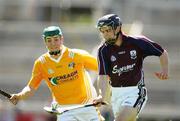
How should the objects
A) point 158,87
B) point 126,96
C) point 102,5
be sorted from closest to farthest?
point 126,96, point 158,87, point 102,5

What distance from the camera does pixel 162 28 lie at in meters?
23.4

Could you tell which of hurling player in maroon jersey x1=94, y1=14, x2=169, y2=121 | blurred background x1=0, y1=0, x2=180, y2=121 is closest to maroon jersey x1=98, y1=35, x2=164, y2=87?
hurling player in maroon jersey x1=94, y1=14, x2=169, y2=121

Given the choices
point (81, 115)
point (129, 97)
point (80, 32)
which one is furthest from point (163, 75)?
point (80, 32)

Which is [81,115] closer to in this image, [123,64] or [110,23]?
[123,64]

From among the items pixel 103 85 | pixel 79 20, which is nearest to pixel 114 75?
Answer: pixel 103 85

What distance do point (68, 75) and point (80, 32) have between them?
474 inches

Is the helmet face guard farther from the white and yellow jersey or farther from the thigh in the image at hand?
the white and yellow jersey

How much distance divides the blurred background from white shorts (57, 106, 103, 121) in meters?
8.10

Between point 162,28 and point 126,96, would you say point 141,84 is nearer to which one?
point 126,96

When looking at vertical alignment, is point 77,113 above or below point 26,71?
above

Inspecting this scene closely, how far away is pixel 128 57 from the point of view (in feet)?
37.2

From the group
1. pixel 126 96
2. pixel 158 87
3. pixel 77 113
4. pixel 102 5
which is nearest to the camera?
pixel 126 96

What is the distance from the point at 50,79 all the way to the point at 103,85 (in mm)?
1161

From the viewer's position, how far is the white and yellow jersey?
12234 mm
